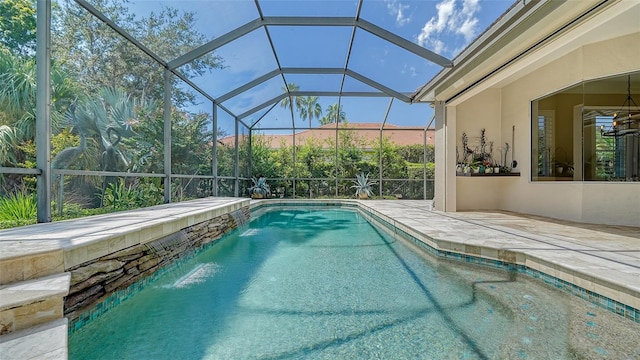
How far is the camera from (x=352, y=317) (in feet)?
8.05

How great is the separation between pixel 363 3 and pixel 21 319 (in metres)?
5.99

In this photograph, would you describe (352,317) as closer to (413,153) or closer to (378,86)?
(378,86)

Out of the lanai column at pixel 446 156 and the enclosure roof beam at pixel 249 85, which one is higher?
the enclosure roof beam at pixel 249 85

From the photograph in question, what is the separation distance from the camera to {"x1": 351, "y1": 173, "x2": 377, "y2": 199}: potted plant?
11680 millimetres

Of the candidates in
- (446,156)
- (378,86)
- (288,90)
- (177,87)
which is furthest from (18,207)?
(378,86)

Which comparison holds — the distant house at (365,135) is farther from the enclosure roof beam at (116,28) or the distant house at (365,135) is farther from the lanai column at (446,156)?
the enclosure roof beam at (116,28)

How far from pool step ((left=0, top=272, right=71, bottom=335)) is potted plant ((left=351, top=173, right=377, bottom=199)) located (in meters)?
10.4

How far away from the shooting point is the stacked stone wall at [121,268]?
2.23m

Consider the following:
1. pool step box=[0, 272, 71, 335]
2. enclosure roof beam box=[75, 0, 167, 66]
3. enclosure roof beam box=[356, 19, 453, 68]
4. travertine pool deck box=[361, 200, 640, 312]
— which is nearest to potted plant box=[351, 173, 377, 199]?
travertine pool deck box=[361, 200, 640, 312]

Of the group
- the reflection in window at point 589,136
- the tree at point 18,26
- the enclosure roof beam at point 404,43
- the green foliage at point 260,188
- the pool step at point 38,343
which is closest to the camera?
the pool step at point 38,343

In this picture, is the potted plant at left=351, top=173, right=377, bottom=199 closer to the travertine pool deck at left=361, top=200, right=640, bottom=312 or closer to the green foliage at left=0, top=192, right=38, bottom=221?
the travertine pool deck at left=361, top=200, right=640, bottom=312

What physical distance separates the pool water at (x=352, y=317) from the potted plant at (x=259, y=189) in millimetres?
7649

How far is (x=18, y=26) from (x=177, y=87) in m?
3.35

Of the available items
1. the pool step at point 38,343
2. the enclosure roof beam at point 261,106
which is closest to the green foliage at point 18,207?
the pool step at point 38,343
